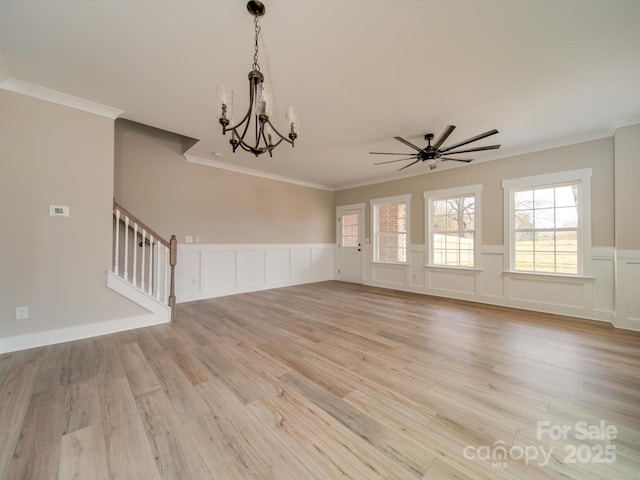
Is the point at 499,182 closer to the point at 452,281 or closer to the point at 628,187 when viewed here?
the point at 628,187

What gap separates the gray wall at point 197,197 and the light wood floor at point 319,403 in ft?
6.83

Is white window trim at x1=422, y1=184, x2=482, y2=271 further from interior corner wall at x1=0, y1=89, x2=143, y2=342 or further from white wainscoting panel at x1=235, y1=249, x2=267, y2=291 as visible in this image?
interior corner wall at x1=0, y1=89, x2=143, y2=342

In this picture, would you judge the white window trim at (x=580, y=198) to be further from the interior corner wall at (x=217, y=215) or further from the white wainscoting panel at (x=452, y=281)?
the interior corner wall at (x=217, y=215)

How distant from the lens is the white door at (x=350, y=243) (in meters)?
6.52

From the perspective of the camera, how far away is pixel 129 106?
286cm

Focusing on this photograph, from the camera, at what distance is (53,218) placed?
8.60ft

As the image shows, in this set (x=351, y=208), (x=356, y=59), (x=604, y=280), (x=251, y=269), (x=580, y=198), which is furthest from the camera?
(x=351, y=208)

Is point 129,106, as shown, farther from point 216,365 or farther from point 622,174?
point 622,174

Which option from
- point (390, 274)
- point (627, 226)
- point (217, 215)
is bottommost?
point (390, 274)

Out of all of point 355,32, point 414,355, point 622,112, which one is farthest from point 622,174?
point 355,32

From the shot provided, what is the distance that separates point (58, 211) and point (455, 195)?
6.00 meters

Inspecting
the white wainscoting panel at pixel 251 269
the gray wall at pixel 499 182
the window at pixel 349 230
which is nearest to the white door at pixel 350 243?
the window at pixel 349 230

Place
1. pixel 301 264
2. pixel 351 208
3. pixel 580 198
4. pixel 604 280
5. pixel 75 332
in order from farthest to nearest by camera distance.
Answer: pixel 351 208 → pixel 301 264 → pixel 580 198 → pixel 604 280 → pixel 75 332

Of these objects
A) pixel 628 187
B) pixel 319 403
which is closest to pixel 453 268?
pixel 628 187
